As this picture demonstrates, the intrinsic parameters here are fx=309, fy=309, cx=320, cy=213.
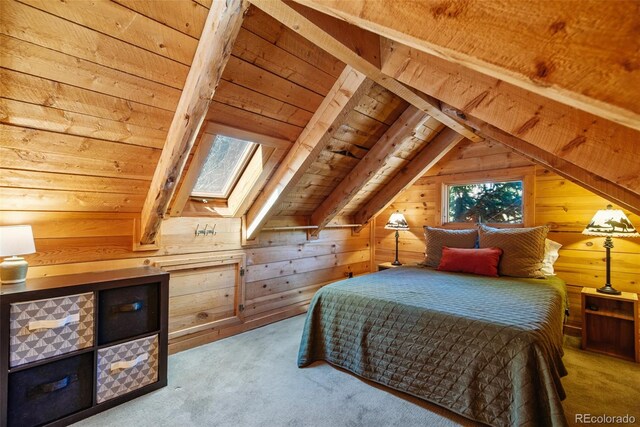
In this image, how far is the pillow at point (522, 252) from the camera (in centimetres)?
283

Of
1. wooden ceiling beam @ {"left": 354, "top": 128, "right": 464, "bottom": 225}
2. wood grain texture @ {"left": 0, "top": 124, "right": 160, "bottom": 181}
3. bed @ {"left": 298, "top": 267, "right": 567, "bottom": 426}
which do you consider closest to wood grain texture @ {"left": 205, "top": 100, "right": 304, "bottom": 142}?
wood grain texture @ {"left": 0, "top": 124, "right": 160, "bottom": 181}

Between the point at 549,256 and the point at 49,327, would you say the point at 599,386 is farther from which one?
the point at 49,327

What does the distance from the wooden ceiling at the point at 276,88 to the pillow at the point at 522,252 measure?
1070 millimetres

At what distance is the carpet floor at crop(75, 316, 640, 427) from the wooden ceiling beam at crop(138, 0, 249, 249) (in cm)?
113

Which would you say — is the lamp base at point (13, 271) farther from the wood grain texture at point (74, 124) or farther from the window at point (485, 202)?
the window at point (485, 202)

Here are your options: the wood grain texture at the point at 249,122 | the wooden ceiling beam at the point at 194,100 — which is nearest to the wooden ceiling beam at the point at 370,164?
the wood grain texture at the point at 249,122

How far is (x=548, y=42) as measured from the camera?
1.74 ft

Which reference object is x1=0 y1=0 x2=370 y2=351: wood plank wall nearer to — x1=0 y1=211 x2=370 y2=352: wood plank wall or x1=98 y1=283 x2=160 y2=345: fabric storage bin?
x1=0 y1=211 x2=370 y2=352: wood plank wall

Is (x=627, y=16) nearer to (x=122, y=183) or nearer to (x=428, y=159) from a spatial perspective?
(x=122, y=183)

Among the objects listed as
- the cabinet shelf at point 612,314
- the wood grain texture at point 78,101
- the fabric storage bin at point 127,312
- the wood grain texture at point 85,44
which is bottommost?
the cabinet shelf at point 612,314

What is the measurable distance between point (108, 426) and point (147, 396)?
0.28 metres

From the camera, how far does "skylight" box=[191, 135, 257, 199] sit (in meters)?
2.56

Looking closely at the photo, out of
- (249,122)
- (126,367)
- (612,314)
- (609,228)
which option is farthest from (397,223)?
(126,367)

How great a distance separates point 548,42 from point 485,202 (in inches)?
139
